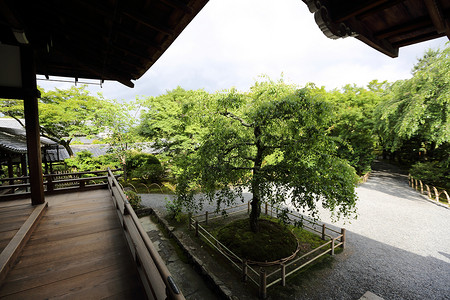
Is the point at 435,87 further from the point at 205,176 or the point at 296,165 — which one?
the point at 205,176

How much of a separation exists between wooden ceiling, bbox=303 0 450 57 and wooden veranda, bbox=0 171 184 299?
266cm

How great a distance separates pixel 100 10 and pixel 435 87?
1830cm

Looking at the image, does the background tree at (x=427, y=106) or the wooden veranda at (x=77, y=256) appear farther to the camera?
the background tree at (x=427, y=106)

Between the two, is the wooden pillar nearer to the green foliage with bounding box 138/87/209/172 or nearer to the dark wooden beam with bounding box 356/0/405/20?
the dark wooden beam with bounding box 356/0/405/20

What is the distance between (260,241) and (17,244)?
6.59m

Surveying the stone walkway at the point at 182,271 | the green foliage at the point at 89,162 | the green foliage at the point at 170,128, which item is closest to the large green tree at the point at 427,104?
the green foliage at the point at 170,128

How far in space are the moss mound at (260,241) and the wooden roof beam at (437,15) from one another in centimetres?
681

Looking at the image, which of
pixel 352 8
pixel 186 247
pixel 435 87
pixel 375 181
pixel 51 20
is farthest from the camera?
pixel 375 181

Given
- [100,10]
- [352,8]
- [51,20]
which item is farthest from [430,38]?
→ [51,20]

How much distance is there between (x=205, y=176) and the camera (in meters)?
6.13

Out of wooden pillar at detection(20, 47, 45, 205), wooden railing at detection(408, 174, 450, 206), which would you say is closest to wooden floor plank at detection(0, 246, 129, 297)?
wooden pillar at detection(20, 47, 45, 205)

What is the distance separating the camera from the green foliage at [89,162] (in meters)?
14.3

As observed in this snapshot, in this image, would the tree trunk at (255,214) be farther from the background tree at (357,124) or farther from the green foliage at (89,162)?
the background tree at (357,124)

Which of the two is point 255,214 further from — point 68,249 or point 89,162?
point 89,162
